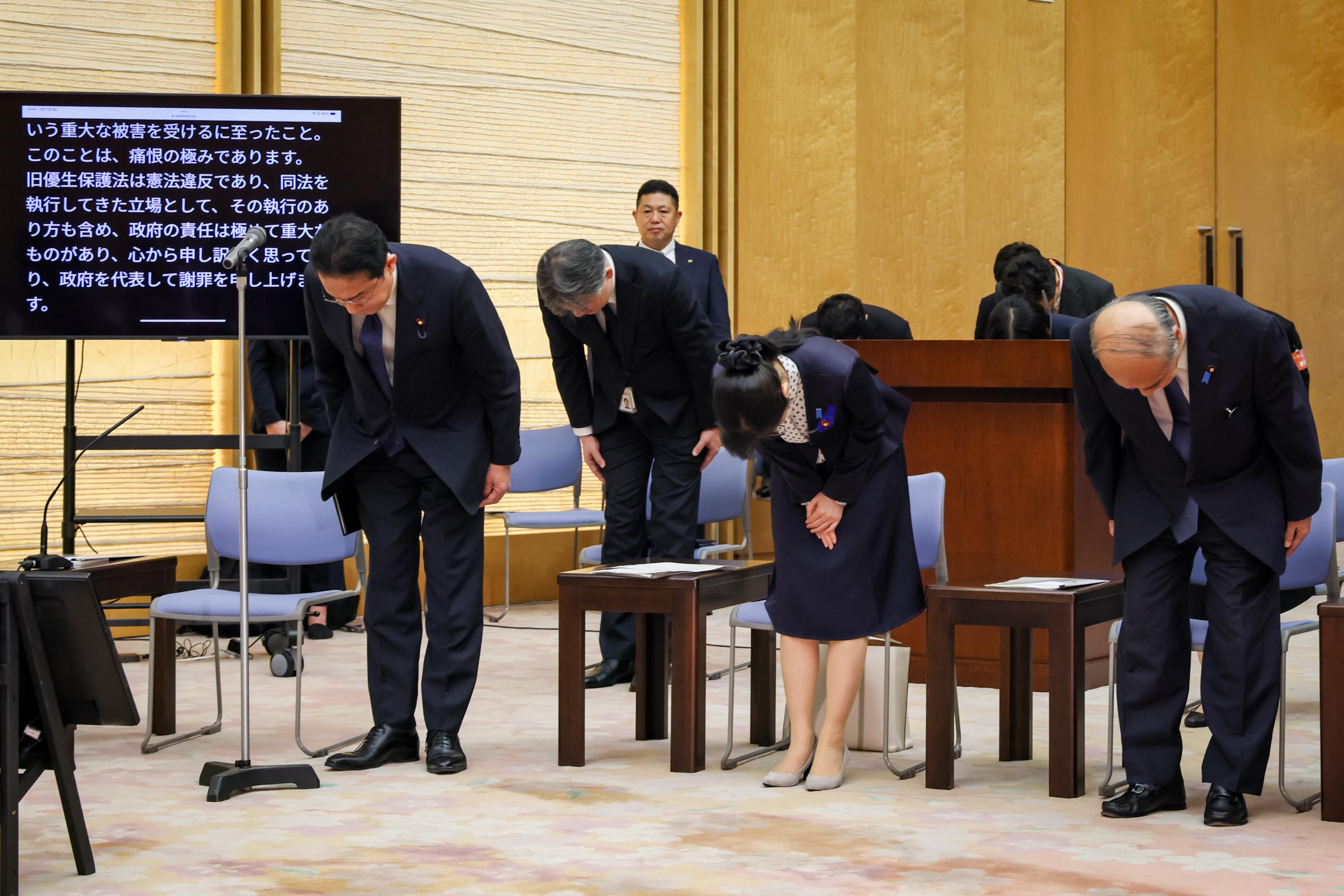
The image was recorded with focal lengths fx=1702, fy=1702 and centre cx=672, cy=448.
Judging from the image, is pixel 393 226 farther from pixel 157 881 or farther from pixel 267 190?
pixel 157 881

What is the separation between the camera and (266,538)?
16.1 feet

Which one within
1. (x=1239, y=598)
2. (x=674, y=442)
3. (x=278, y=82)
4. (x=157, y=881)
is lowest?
(x=157, y=881)

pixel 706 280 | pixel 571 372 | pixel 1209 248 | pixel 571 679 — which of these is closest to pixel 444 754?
pixel 571 679

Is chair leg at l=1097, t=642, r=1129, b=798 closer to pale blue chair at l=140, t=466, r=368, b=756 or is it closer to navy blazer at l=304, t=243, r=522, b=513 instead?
navy blazer at l=304, t=243, r=522, b=513

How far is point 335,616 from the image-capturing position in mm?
6707

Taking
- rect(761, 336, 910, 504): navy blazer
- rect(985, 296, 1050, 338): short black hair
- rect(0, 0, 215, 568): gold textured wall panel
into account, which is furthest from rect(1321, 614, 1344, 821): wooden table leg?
rect(0, 0, 215, 568): gold textured wall panel

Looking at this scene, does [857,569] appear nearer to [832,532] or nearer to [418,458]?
[832,532]

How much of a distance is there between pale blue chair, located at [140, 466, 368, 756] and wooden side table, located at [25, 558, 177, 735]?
2 centimetres

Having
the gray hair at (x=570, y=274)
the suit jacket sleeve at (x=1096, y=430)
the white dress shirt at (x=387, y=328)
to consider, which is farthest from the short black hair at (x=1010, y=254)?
the white dress shirt at (x=387, y=328)

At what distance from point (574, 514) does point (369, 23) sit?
2250mm

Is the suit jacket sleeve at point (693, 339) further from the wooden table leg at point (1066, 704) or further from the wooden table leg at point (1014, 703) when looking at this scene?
the wooden table leg at point (1066, 704)

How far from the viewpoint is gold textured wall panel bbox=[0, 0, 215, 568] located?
21.4 ft

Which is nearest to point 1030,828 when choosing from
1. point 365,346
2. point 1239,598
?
point 1239,598

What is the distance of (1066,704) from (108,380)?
4.32 metres
